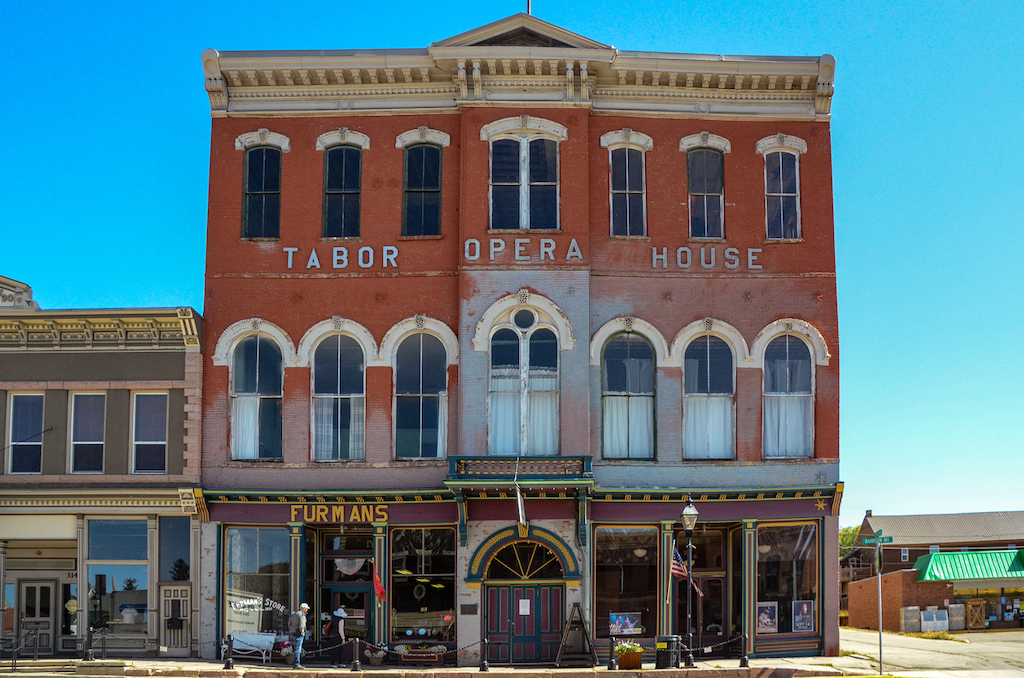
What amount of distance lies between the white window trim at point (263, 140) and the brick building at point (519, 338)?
0.25ft

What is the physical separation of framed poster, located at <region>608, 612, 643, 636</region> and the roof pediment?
45.1 feet

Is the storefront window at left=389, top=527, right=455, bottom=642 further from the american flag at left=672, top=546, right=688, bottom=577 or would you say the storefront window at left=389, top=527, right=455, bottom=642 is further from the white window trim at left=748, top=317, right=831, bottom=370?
the white window trim at left=748, top=317, right=831, bottom=370

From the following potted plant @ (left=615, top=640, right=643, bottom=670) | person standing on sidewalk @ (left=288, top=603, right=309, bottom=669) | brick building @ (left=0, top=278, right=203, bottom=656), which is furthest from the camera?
brick building @ (left=0, top=278, right=203, bottom=656)

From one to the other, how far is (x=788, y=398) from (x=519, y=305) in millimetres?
7181

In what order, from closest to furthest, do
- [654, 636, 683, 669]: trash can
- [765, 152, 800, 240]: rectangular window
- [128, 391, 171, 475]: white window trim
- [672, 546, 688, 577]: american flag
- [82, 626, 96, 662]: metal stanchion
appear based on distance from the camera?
[654, 636, 683, 669]: trash can, [82, 626, 96, 662]: metal stanchion, [672, 546, 688, 577]: american flag, [128, 391, 171, 475]: white window trim, [765, 152, 800, 240]: rectangular window

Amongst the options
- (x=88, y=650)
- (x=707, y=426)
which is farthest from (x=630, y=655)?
(x=88, y=650)

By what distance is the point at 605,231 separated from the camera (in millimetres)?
24438

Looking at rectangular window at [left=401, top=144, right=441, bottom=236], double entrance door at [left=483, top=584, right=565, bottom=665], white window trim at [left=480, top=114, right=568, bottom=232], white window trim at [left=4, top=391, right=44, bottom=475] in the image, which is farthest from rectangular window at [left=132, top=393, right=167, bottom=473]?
white window trim at [left=480, top=114, right=568, bottom=232]

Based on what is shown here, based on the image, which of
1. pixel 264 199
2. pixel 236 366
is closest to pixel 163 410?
pixel 236 366

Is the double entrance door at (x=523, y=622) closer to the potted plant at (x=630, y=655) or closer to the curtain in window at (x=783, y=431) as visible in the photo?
the potted plant at (x=630, y=655)

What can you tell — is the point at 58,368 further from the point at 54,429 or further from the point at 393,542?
the point at 393,542

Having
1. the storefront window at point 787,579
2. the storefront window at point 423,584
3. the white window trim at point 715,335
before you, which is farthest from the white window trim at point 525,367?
the storefront window at point 787,579

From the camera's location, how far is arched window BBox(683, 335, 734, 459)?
24266 millimetres

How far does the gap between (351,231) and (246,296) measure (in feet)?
10.1
